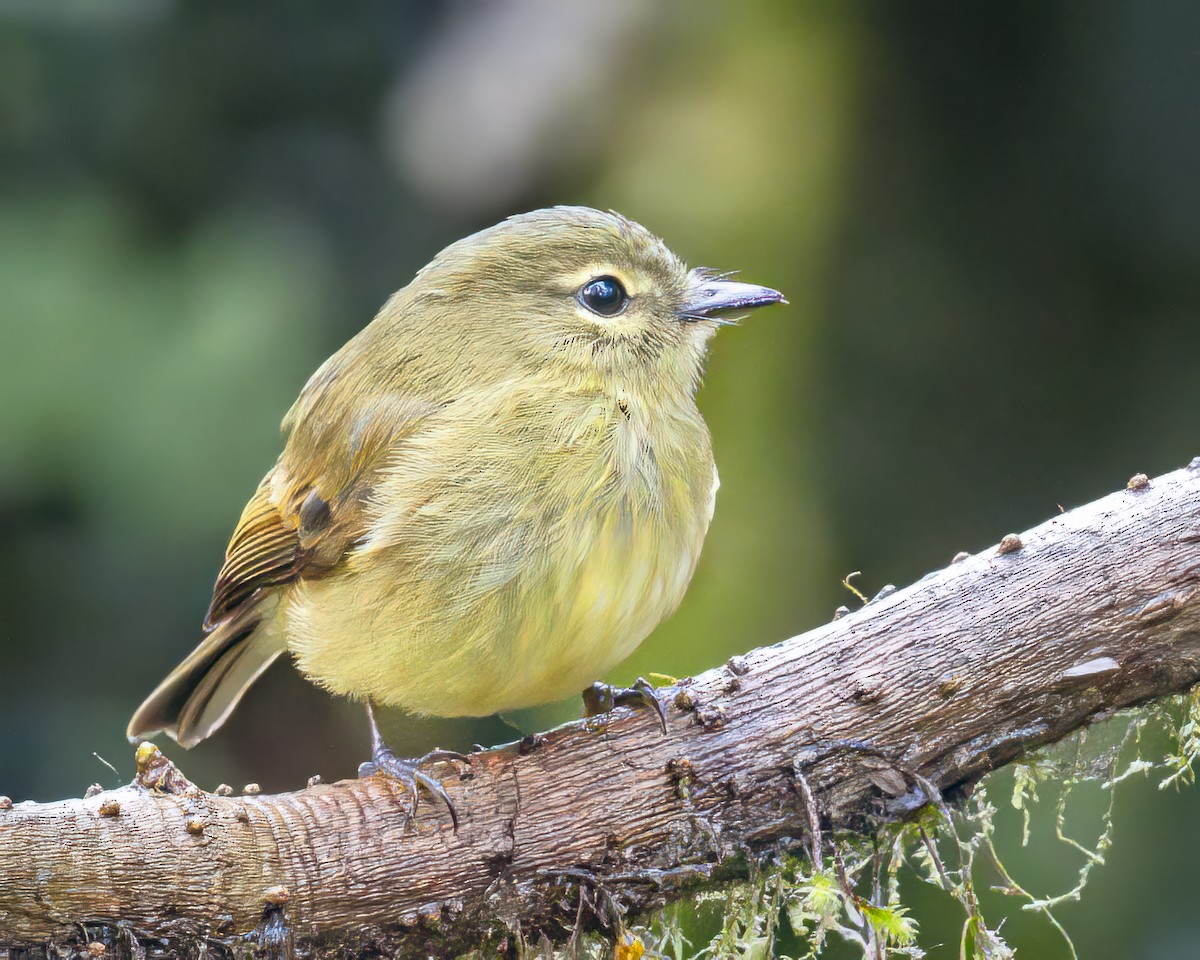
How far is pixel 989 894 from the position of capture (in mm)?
3461

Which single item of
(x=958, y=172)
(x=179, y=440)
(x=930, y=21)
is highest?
(x=930, y=21)

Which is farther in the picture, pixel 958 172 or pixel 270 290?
pixel 958 172

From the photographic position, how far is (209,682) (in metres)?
2.84

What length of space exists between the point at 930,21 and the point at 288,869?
10.8ft

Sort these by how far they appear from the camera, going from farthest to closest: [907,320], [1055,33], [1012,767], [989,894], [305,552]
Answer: [907,320]
[1055,33]
[989,894]
[305,552]
[1012,767]

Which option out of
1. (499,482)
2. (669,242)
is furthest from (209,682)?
(669,242)

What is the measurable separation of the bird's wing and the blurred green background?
2.79 feet

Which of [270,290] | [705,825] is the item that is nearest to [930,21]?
[270,290]

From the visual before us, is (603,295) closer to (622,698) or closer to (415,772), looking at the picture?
(622,698)

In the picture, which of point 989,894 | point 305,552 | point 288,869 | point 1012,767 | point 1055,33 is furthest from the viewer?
point 1055,33

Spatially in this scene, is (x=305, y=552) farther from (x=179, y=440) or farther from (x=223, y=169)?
(x=223, y=169)

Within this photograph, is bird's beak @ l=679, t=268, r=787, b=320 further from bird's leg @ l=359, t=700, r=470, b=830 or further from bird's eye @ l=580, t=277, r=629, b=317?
bird's leg @ l=359, t=700, r=470, b=830

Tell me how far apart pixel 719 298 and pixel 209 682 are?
1434 millimetres

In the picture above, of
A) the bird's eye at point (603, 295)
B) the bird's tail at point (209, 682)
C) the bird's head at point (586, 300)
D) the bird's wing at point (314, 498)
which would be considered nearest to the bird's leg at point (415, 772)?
the bird's wing at point (314, 498)
